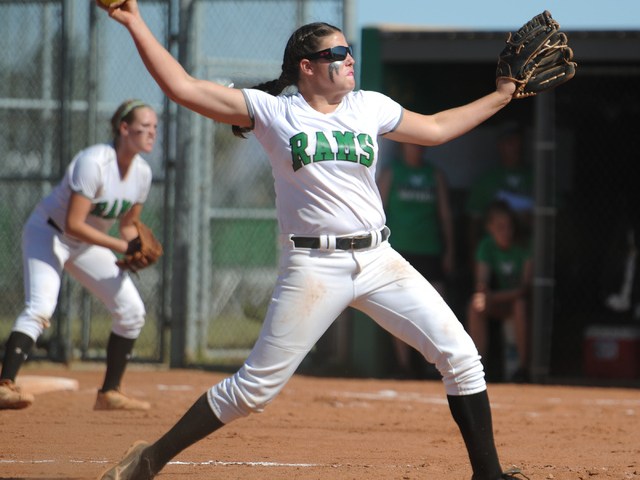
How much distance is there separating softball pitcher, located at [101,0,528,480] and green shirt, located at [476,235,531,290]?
5782 mm

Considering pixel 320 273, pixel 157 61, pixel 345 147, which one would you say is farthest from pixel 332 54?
pixel 320 273

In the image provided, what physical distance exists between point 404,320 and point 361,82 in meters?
6.01

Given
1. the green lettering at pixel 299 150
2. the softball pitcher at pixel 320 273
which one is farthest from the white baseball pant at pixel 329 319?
the green lettering at pixel 299 150

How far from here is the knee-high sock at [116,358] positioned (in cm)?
752

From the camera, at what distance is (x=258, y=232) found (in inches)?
429

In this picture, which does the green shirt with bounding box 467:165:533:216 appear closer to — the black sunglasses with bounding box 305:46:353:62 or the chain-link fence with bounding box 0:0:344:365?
the chain-link fence with bounding box 0:0:344:365

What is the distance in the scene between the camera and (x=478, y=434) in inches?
183

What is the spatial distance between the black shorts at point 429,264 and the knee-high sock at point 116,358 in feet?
12.1

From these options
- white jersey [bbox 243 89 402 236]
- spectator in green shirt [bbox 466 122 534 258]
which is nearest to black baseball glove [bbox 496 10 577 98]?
white jersey [bbox 243 89 402 236]

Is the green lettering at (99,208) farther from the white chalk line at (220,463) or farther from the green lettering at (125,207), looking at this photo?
the white chalk line at (220,463)

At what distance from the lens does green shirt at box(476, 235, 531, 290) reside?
10389 mm

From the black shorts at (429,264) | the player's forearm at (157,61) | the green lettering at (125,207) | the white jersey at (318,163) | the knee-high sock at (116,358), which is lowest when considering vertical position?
the knee-high sock at (116,358)

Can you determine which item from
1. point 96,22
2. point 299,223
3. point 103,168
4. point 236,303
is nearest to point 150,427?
point 103,168

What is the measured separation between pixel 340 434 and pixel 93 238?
1.90m
